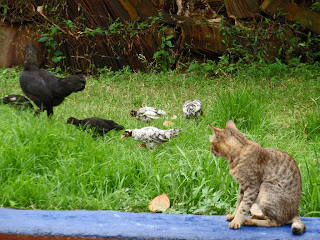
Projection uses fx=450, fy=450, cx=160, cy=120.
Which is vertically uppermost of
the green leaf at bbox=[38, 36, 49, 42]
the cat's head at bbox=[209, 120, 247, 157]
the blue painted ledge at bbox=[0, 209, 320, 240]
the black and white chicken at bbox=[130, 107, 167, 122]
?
the cat's head at bbox=[209, 120, 247, 157]

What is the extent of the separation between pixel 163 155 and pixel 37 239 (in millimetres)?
1933

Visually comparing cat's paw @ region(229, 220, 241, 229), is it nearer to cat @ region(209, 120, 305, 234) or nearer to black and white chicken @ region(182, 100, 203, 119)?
cat @ region(209, 120, 305, 234)

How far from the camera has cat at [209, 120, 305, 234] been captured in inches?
Result: 118

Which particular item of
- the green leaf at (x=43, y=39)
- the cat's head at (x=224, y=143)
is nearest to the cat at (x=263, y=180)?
the cat's head at (x=224, y=143)

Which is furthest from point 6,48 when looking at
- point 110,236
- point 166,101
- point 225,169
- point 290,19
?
point 110,236

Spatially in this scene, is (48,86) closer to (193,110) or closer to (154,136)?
(154,136)

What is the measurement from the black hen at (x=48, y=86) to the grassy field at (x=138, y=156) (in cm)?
23

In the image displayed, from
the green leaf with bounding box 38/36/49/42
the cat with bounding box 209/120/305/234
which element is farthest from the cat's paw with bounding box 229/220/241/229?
the green leaf with bounding box 38/36/49/42

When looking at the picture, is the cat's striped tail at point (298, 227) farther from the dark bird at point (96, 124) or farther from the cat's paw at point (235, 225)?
the dark bird at point (96, 124)

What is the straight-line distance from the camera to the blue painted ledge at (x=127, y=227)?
2.93 metres

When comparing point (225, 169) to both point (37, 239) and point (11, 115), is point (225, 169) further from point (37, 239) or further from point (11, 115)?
point (11, 115)

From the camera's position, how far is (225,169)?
4.05 m

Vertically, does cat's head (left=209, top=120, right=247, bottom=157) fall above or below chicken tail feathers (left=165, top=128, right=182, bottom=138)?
above

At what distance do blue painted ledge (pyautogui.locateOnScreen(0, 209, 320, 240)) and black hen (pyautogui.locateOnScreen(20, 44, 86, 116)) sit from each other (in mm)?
2528
